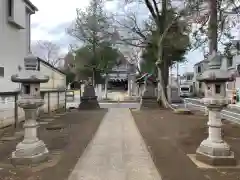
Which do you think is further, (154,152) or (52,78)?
(52,78)

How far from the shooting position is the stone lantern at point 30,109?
22.5ft

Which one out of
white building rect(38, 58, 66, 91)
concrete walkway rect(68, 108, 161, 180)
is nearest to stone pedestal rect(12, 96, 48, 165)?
concrete walkway rect(68, 108, 161, 180)

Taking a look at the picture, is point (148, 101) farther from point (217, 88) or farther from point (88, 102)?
point (217, 88)

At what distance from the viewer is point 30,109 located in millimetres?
7062

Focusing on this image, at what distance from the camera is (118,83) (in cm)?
8794

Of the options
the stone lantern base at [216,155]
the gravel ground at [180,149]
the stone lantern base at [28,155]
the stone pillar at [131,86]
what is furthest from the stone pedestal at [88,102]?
the stone pillar at [131,86]

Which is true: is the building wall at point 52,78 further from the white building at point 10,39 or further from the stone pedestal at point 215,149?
the stone pedestal at point 215,149

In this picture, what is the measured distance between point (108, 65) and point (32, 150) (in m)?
40.7

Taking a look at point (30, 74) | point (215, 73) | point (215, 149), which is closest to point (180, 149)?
point (215, 149)

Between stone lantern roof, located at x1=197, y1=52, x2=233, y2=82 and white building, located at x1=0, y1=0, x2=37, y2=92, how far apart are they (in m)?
9.44

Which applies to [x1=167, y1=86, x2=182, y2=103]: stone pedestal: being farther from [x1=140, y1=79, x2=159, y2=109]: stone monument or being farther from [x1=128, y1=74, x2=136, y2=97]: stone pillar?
[x1=140, y1=79, x2=159, y2=109]: stone monument

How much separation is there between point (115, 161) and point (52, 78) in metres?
14.9

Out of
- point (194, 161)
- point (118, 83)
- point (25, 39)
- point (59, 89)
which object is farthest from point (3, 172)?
point (118, 83)

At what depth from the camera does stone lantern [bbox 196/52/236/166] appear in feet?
22.3
